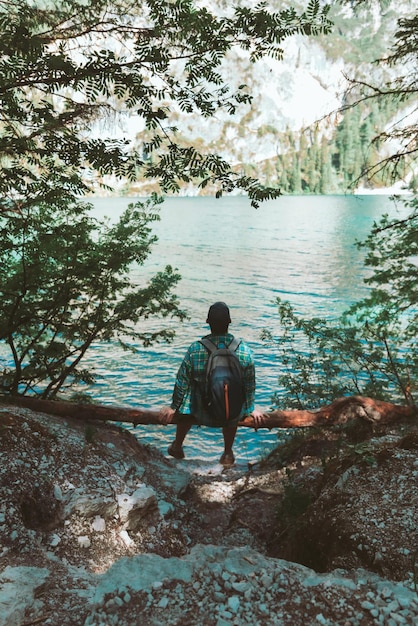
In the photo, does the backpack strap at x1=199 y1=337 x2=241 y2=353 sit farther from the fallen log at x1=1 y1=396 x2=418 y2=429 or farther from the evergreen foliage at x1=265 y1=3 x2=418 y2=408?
the evergreen foliage at x1=265 y1=3 x2=418 y2=408

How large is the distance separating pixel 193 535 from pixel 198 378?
2.34m

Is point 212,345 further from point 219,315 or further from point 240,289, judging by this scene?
point 240,289

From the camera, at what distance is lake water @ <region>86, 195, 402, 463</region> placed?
14445 mm

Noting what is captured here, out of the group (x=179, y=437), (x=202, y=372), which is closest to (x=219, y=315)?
(x=202, y=372)

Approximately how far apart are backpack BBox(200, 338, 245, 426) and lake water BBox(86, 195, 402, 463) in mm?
5265

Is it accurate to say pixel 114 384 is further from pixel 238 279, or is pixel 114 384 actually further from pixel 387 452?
pixel 238 279

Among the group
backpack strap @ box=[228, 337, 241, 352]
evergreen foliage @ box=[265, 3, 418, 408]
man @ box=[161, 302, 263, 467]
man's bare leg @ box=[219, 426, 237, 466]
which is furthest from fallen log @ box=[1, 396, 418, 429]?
backpack strap @ box=[228, 337, 241, 352]

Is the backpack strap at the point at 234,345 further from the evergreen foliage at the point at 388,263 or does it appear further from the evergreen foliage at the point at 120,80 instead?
the evergreen foliage at the point at 388,263

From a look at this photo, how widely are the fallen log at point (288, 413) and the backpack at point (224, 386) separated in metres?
1.67

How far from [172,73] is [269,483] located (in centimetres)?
671

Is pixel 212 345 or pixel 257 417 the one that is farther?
pixel 257 417

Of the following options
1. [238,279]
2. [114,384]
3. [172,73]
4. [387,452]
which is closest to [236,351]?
[387,452]

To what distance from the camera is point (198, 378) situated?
5.76m

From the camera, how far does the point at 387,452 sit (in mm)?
5043
